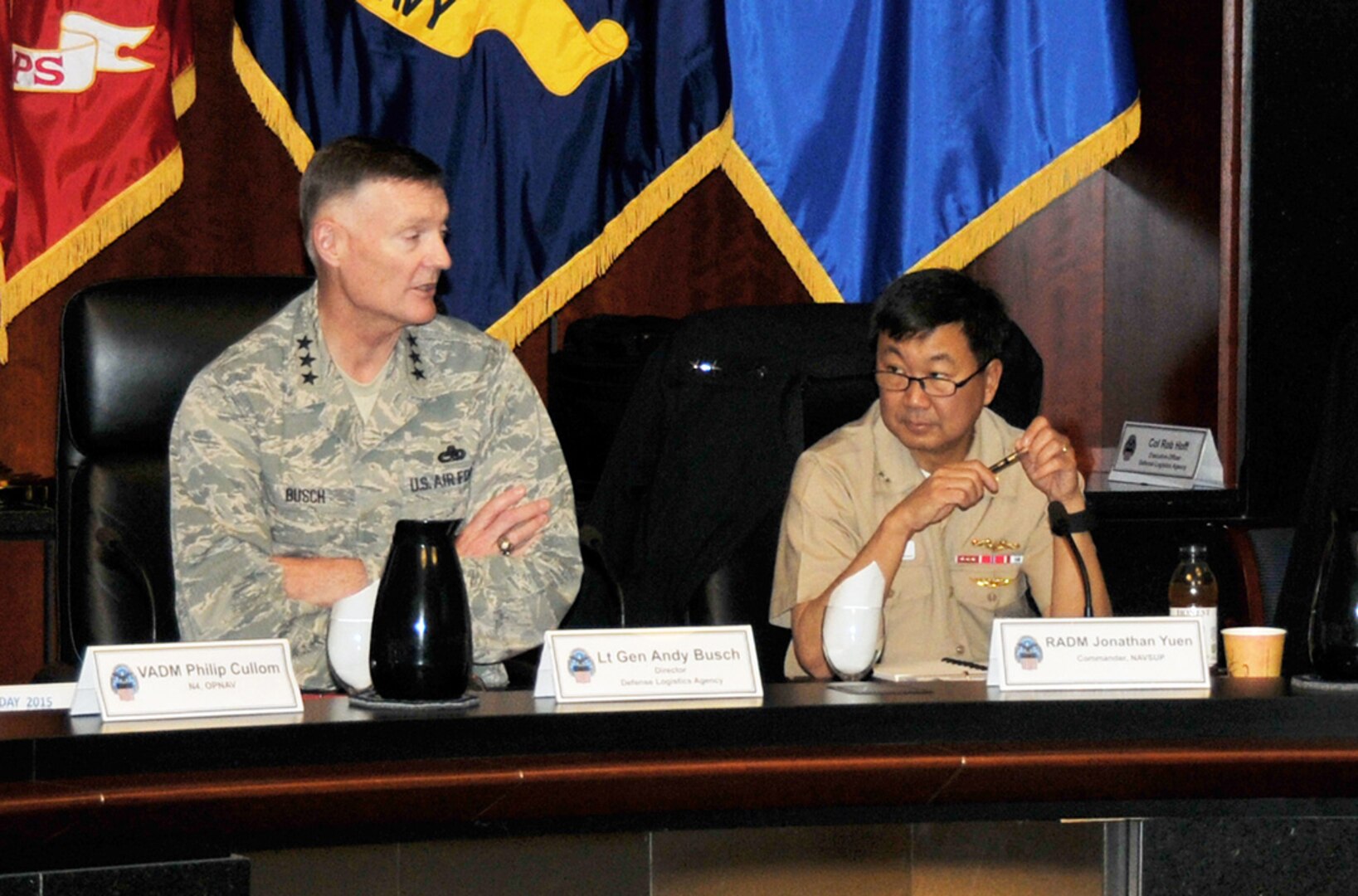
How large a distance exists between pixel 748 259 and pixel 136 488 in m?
1.86

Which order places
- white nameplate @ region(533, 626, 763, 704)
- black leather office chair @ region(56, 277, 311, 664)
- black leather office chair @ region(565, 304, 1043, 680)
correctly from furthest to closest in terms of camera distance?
black leather office chair @ region(565, 304, 1043, 680) → black leather office chair @ region(56, 277, 311, 664) → white nameplate @ region(533, 626, 763, 704)

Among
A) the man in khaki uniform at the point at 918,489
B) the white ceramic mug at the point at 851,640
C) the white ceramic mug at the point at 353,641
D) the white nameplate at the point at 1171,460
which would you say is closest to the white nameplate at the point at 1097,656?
the white ceramic mug at the point at 851,640

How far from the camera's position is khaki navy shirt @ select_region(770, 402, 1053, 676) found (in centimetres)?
258

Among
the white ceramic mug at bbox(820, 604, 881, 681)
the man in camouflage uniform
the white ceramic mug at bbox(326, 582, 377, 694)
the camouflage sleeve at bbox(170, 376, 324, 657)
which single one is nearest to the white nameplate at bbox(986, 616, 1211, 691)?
the white ceramic mug at bbox(820, 604, 881, 681)

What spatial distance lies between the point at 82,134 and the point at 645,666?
2.27 metres

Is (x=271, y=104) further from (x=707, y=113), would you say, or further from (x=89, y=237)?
(x=707, y=113)

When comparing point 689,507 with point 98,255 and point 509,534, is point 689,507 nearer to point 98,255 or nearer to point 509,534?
point 509,534

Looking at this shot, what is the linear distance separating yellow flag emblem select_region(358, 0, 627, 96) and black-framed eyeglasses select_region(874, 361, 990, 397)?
1.31m

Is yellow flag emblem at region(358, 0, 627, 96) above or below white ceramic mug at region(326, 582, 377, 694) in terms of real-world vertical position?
above

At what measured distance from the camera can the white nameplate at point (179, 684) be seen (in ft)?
4.74

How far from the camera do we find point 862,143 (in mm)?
3818

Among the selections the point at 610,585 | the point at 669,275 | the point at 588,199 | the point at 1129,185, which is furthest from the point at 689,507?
the point at 1129,185

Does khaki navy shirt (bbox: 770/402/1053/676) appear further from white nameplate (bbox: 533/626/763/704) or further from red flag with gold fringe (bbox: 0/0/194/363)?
red flag with gold fringe (bbox: 0/0/194/363)

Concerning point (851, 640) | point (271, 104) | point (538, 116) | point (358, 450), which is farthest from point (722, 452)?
point (271, 104)
